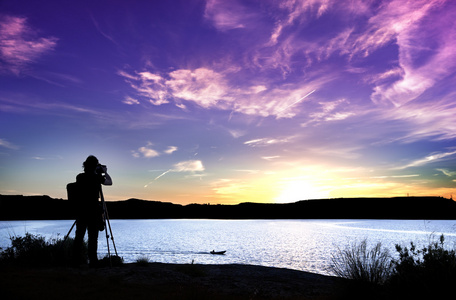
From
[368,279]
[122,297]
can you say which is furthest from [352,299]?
[122,297]

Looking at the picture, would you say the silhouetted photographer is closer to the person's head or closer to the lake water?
the person's head

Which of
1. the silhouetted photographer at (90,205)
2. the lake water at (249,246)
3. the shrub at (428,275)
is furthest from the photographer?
the lake water at (249,246)

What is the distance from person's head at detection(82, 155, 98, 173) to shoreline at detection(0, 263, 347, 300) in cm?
301

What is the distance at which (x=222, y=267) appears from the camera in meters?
11.5

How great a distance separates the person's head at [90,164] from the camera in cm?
999

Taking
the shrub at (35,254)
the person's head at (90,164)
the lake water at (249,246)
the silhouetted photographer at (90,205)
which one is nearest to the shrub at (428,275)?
the lake water at (249,246)

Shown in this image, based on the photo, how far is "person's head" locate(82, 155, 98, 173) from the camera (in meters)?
9.99

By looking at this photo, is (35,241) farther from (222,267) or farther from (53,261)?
(222,267)

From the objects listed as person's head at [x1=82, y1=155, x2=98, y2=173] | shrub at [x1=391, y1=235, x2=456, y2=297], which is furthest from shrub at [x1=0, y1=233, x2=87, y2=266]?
shrub at [x1=391, y1=235, x2=456, y2=297]

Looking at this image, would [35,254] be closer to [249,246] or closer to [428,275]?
[428,275]

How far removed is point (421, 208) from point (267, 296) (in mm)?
201866

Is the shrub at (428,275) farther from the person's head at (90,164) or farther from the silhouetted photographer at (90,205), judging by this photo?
the person's head at (90,164)

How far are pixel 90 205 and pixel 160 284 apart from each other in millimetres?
3601

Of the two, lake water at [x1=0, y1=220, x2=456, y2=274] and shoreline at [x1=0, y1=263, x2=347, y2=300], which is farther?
lake water at [x1=0, y1=220, x2=456, y2=274]
